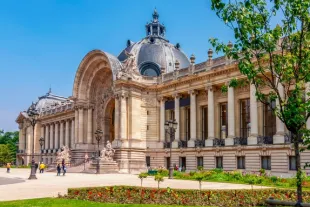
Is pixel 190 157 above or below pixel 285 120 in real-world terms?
below

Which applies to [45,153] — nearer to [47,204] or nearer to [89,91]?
[89,91]

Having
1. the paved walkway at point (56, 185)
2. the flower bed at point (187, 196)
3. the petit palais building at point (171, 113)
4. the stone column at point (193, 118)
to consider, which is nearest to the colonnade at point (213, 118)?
the stone column at point (193, 118)

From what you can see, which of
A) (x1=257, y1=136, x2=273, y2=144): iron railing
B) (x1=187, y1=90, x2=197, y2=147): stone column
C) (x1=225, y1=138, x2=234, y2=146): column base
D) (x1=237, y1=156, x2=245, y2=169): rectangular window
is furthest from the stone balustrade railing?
(x1=257, y1=136, x2=273, y2=144): iron railing

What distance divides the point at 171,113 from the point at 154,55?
11262 mm

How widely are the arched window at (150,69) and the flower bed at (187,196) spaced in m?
41.6

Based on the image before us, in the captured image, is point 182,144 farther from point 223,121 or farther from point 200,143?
point 223,121

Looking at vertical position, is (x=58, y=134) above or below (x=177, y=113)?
below

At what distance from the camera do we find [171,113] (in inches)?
2133

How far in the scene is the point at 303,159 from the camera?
36.7 meters

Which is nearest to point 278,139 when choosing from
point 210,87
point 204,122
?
point 210,87

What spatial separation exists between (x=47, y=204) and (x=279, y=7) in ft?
37.2

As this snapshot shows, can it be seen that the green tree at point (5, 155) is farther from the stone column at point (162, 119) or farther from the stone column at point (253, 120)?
the stone column at point (253, 120)

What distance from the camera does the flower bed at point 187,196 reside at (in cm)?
1606

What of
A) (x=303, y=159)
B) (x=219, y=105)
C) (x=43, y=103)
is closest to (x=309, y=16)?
(x=303, y=159)
